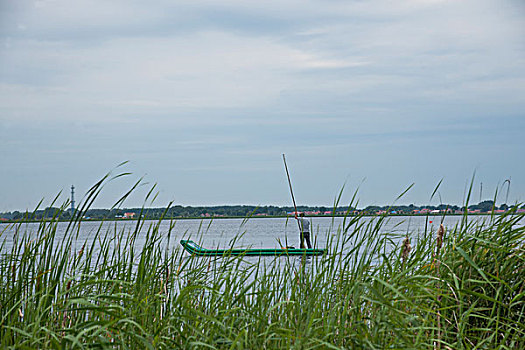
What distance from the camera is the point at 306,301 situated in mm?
3445

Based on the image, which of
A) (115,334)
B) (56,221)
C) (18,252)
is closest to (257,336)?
(115,334)

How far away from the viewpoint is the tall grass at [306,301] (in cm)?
289

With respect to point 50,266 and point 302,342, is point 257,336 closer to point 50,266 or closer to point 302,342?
point 302,342

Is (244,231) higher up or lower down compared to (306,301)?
higher up

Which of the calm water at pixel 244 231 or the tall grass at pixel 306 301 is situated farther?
the calm water at pixel 244 231

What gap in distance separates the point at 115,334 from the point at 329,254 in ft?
4.92

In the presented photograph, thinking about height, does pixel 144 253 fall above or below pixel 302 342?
above

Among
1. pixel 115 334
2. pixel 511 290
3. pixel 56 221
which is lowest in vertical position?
pixel 115 334

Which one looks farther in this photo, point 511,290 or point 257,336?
point 511,290

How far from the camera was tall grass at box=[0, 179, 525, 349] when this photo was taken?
289 centimetres

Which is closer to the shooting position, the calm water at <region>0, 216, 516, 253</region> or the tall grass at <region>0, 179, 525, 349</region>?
the tall grass at <region>0, 179, 525, 349</region>

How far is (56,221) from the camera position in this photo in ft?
11.5

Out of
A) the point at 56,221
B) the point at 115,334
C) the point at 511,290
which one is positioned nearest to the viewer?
the point at 115,334

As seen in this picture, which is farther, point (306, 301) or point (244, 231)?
point (244, 231)
